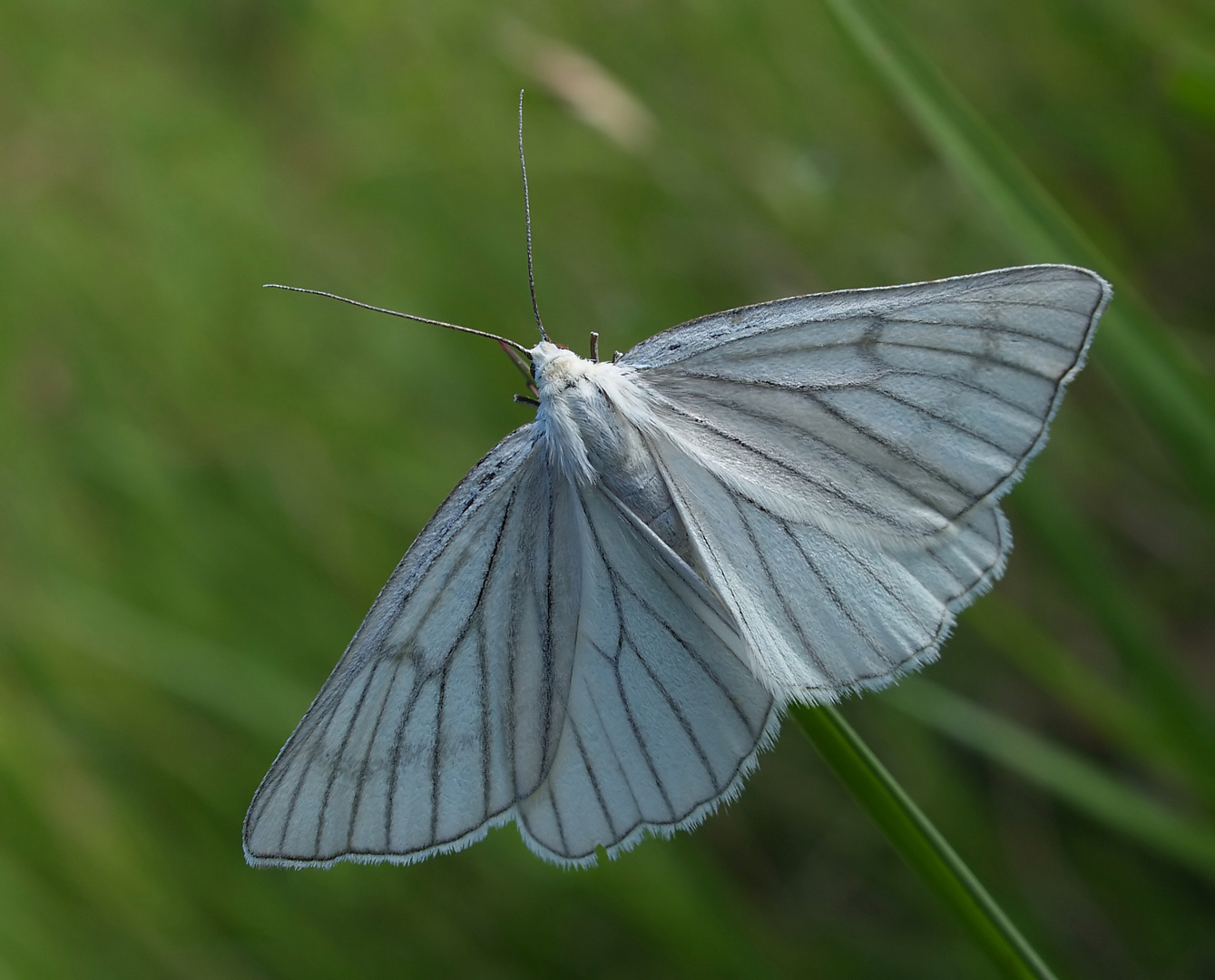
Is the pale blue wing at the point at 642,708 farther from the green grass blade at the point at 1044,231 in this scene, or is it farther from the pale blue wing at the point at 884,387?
the green grass blade at the point at 1044,231

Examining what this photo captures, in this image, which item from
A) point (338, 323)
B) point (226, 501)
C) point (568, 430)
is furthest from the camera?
point (338, 323)

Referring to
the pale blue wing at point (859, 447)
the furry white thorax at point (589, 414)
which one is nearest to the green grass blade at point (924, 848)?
the pale blue wing at point (859, 447)

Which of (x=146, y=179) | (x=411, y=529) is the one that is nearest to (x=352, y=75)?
(x=146, y=179)

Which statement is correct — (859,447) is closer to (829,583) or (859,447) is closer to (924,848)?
(829,583)

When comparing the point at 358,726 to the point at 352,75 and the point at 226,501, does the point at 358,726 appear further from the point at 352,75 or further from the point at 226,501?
the point at 352,75

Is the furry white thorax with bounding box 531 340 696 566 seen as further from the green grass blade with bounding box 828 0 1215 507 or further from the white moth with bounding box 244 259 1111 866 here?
the green grass blade with bounding box 828 0 1215 507
